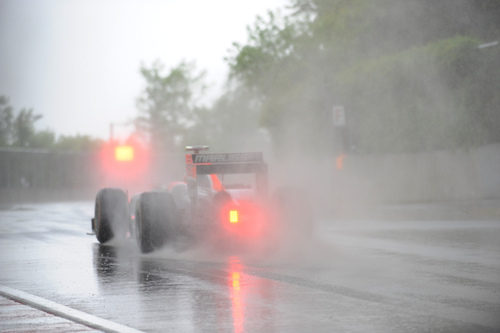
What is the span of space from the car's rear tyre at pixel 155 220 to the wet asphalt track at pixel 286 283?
0.84 ft

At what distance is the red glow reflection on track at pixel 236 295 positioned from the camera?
25.0 ft

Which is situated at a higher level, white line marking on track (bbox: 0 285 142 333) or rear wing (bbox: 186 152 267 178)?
rear wing (bbox: 186 152 267 178)

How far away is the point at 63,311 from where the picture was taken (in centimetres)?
843

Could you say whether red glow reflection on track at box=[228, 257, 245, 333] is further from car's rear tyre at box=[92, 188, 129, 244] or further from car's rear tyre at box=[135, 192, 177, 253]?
car's rear tyre at box=[92, 188, 129, 244]

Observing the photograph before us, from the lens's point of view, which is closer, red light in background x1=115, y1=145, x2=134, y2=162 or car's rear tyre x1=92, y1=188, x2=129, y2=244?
car's rear tyre x1=92, y1=188, x2=129, y2=244

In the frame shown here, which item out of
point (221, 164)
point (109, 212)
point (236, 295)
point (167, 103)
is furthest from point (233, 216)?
point (167, 103)

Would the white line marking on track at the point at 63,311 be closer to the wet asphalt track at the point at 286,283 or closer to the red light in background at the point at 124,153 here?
the wet asphalt track at the point at 286,283

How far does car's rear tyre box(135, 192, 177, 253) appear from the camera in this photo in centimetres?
1420

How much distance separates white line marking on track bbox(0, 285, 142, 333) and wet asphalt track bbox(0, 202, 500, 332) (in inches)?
6.2

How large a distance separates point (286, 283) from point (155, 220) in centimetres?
454

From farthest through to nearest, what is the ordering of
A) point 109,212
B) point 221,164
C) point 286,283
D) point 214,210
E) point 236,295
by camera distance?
point 109,212 < point 221,164 < point 214,210 < point 286,283 < point 236,295

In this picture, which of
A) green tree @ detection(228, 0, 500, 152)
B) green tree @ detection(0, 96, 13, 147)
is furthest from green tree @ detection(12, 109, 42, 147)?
green tree @ detection(228, 0, 500, 152)

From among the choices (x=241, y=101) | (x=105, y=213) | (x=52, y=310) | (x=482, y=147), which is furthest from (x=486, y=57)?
(x=241, y=101)

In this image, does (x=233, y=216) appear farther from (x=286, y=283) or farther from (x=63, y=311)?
(x=63, y=311)
